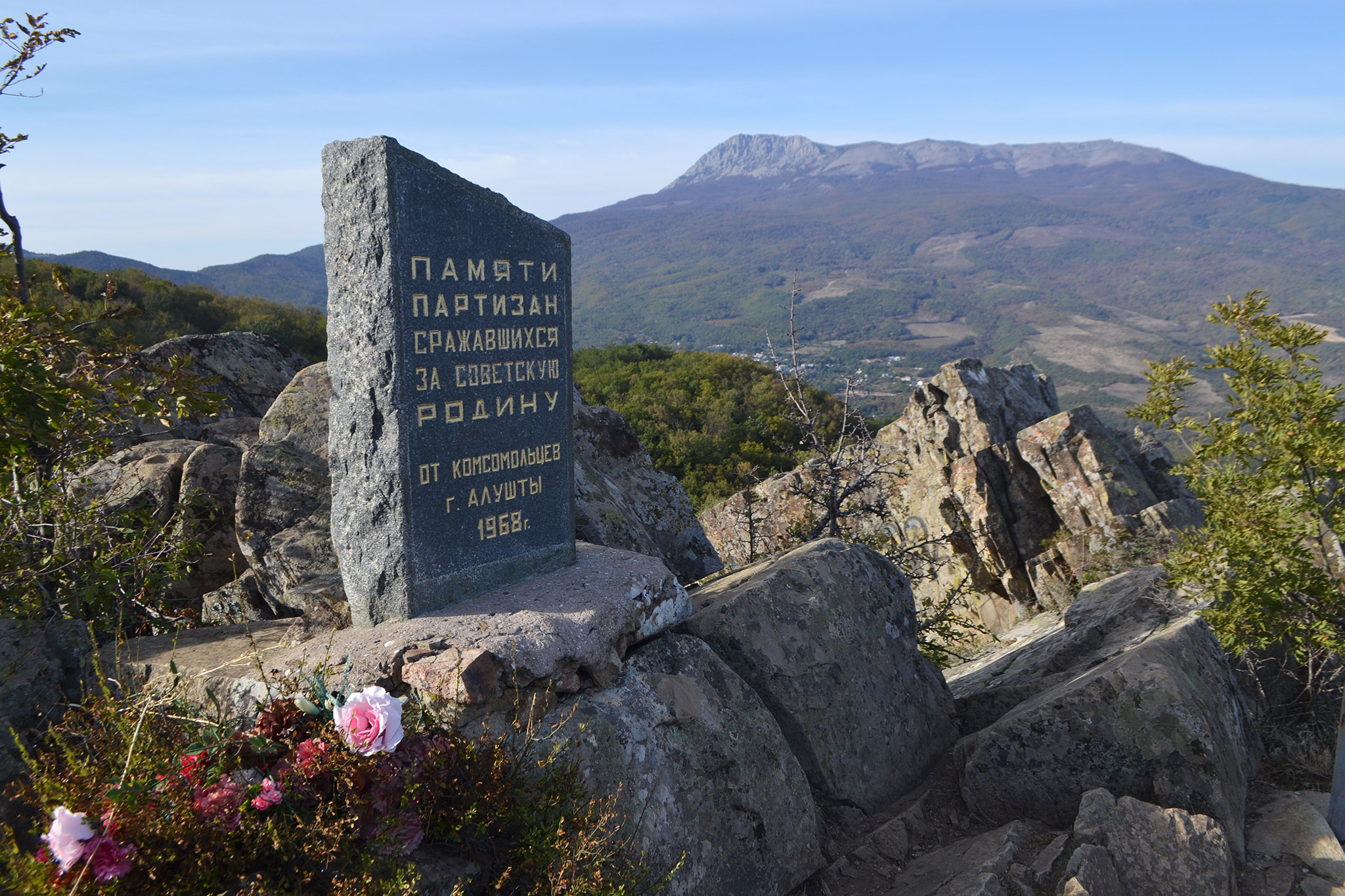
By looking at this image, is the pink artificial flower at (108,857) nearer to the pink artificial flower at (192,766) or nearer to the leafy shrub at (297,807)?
the leafy shrub at (297,807)

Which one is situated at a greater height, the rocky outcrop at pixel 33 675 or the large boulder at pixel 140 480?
the large boulder at pixel 140 480

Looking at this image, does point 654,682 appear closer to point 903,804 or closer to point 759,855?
point 759,855

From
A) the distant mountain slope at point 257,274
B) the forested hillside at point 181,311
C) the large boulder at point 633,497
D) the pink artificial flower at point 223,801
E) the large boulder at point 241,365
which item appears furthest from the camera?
the distant mountain slope at point 257,274

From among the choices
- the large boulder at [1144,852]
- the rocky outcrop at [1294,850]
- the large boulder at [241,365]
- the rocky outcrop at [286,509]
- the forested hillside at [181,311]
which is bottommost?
the rocky outcrop at [1294,850]

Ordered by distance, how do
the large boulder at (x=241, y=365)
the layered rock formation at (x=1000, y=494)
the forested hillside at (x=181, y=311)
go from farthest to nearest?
the forested hillside at (x=181, y=311) → the layered rock formation at (x=1000, y=494) → the large boulder at (x=241, y=365)

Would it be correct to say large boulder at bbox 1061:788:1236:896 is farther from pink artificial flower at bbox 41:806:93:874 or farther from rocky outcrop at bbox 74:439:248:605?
rocky outcrop at bbox 74:439:248:605

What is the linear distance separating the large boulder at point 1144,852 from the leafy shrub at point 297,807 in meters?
2.18

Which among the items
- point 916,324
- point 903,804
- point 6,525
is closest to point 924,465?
point 903,804

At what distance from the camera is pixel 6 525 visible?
5.47m

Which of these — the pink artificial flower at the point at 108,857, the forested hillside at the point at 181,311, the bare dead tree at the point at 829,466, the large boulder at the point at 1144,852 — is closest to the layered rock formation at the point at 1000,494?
the bare dead tree at the point at 829,466

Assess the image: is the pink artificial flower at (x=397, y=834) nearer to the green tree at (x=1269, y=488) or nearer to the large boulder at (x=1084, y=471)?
the green tree at (x=1269, y=488)

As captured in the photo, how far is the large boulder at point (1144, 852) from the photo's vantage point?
4.01 metres

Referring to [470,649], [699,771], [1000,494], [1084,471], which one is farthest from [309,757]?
[1000,494]

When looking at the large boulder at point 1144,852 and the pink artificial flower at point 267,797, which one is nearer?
the pink artificial flower at point 267,797
